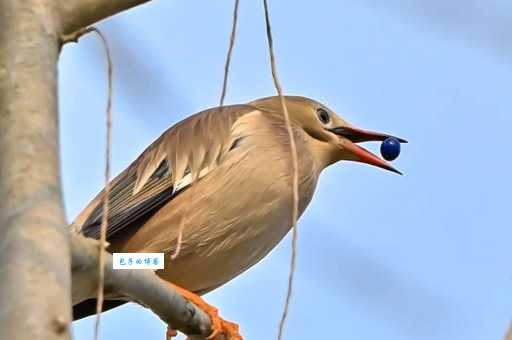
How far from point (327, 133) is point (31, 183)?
3.60 metres

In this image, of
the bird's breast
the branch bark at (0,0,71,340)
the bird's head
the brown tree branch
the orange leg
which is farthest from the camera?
the bird's head

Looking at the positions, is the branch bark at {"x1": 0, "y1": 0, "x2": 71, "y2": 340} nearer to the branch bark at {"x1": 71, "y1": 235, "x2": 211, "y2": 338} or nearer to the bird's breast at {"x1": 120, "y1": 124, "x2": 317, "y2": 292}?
the branch bark at {"x1": 71, "y1": 235, "x2": 211, "y2": 338}

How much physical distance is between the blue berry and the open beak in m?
0.04

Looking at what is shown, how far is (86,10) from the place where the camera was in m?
2.50

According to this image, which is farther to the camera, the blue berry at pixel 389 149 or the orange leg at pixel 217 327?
the blue berry at pixel 389 149

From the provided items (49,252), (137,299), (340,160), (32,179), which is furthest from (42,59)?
(340,160)

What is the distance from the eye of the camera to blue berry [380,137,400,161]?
5547mm

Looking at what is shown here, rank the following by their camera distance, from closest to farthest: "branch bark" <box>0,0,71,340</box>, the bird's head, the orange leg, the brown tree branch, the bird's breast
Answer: "branch bark" <box>0,0,71,340</box> < the brown tree branch < the orange leg < the bird's breast < the bird's head

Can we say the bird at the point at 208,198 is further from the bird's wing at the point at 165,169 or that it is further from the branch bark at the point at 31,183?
the branch bark at the point at 31,183

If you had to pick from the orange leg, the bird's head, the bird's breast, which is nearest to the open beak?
the bird's head

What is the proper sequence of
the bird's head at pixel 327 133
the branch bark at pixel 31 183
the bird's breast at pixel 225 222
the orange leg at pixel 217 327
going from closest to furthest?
the branch bark at pixel 31 183
the orange leg at pixel 217 327
the bird's breast at pixel 225 222
the bird's head at pixel 327 133

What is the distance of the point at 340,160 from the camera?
18.1ft

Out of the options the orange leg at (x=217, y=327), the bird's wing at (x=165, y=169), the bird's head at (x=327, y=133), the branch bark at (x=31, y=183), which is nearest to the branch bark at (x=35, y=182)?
the branch bark at (x=31, y=183)

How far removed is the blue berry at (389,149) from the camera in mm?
5547
